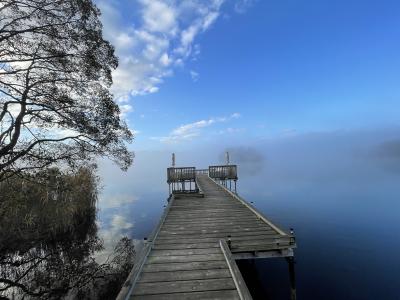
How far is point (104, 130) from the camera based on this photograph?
563 inches

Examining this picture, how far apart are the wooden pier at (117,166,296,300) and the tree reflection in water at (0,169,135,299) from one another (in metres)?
3.82

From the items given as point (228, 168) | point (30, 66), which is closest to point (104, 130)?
point (30, 66)

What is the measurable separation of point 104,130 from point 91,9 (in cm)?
547

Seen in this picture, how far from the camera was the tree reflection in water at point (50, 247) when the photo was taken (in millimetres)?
12375

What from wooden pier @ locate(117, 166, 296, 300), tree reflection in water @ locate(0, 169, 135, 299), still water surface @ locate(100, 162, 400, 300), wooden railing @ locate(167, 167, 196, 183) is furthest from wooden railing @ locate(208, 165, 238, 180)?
wooden pier @ locate(117, 166, 296, 300)

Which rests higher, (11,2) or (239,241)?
(11,2)

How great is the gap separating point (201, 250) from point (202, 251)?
0.12 meters

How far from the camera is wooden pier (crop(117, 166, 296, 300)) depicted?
267 inches

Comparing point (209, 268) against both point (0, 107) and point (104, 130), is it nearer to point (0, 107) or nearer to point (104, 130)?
point (104, 130)

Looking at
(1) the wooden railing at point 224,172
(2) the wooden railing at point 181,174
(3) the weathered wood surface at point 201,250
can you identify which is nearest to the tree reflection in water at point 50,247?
(3) the weathered wood surface at point 201,250

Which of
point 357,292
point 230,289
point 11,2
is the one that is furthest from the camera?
point 357,292

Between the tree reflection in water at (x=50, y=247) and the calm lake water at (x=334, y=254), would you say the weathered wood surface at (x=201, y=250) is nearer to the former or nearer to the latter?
the calm lake water at (x=334, y=254)

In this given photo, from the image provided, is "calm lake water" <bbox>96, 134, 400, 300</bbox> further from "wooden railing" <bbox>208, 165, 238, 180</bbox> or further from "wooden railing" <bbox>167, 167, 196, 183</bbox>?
"wooden railing" <bbox>208, 165, 238, 180</bbox>

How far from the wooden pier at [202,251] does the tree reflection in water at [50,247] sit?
3.82 metres
